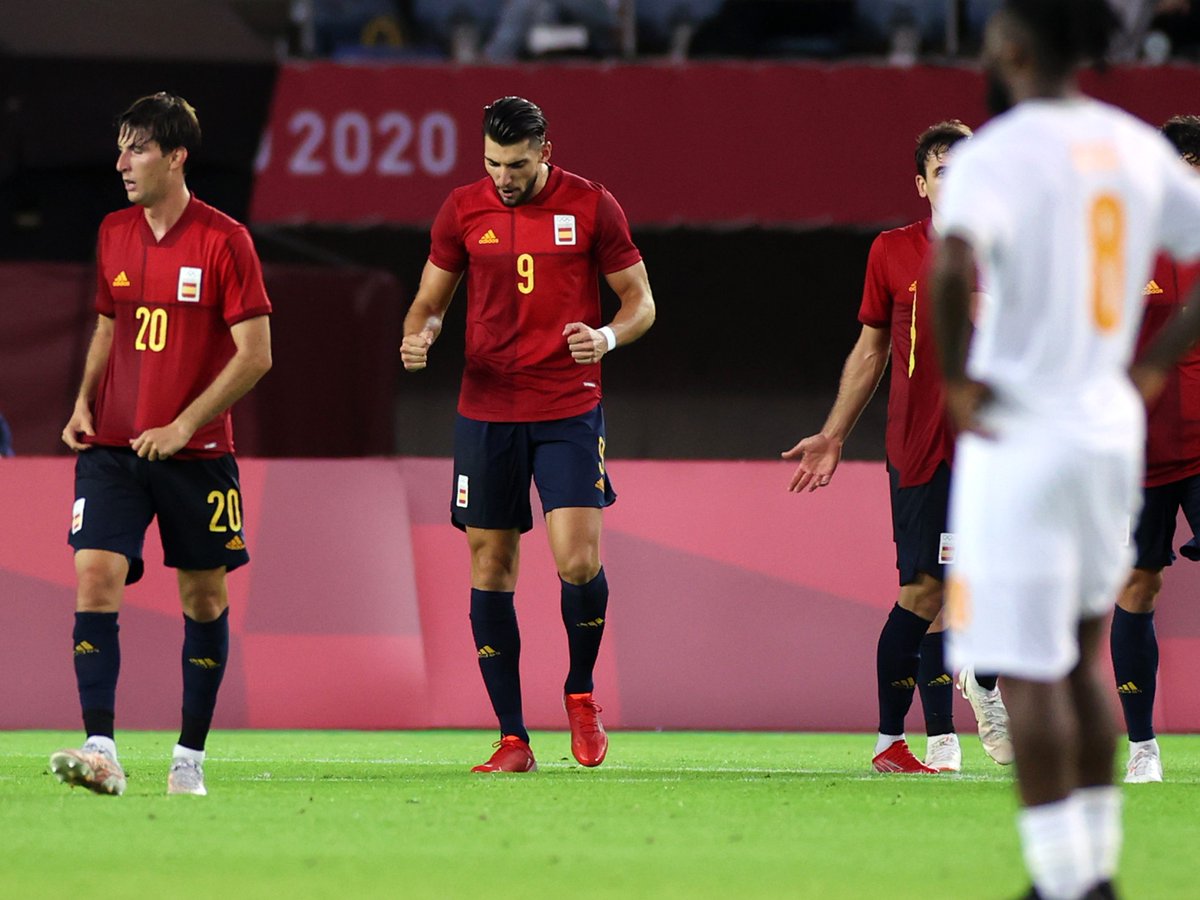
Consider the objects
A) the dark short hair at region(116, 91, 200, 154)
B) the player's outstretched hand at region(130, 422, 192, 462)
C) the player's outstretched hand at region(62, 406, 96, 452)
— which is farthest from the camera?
the player's outstretched hand at region(62, 406, 96, 452)

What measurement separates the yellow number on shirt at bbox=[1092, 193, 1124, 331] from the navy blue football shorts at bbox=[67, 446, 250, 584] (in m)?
3.23

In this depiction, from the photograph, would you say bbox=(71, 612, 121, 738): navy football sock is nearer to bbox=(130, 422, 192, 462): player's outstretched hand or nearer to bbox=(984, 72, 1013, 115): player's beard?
bbox=(130, 422, 192, 462): player's outstretched hand

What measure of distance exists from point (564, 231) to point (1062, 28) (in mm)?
3574

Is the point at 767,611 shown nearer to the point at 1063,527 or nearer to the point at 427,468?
the point at 427,468

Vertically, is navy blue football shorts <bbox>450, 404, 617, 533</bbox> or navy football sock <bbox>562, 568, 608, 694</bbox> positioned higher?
navy blue football shorts <bbox>450, 404, 617, 533</bbox>

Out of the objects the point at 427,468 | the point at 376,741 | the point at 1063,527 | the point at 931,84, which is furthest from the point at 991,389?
the point at 931,84

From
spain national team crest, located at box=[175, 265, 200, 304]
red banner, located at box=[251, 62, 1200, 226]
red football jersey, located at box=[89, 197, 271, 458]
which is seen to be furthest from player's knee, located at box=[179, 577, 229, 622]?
red banner, located at box=[251, 62, 1200, 226]

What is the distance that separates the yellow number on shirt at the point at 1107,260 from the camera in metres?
3.52

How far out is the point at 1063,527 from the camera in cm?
350

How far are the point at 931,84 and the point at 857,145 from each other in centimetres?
60

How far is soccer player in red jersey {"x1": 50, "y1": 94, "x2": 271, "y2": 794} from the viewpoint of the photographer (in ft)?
19.5

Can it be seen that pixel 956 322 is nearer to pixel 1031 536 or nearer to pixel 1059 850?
pixel 1031 536

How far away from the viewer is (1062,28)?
3.61m

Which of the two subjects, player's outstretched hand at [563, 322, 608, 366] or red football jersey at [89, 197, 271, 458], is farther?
player's outstretched hand at [563, 322, 608, 366]
